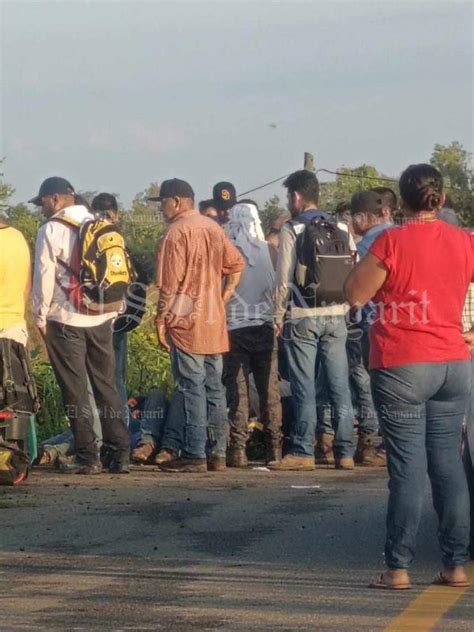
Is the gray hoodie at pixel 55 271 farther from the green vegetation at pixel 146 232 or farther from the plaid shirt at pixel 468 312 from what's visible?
the plaid shirt at pixel 468 312

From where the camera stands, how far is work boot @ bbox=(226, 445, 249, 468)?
12953 millimetres

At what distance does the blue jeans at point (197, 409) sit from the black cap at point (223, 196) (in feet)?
7.78

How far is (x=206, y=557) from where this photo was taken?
814cm

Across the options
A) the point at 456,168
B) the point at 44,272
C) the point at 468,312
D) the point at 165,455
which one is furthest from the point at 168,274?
the point at 456,168

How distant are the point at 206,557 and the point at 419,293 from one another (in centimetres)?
185

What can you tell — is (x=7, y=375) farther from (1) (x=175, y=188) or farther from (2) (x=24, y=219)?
(2) (x=24, y=219)

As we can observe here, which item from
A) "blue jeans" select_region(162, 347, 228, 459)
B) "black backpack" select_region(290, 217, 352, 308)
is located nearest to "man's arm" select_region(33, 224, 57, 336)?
"blue jeans" select_region(162, 347, 228, 459)

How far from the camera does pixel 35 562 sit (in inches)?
313

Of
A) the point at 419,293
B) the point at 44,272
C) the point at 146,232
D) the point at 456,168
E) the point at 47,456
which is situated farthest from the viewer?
the point at 456,168

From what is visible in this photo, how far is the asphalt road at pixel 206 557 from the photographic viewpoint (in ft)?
21.2

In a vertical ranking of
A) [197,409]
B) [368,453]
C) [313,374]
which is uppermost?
[313,374]

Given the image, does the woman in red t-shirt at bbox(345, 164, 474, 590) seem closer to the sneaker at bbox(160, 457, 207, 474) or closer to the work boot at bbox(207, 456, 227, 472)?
the sneaker at bbox(160, 457, 207, 474)

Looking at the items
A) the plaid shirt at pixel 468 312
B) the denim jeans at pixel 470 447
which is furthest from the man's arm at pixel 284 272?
the denim jeans at pixel 470 447

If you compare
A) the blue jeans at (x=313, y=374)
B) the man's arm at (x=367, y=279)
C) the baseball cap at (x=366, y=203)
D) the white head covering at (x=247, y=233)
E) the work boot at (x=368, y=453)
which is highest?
the baseball cap at (x=366, y=203)
